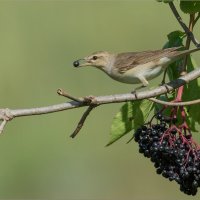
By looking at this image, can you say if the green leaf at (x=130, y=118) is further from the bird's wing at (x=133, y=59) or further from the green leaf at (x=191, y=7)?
the bird's wing at (x=133, y=59)

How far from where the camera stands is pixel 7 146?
41.0ft

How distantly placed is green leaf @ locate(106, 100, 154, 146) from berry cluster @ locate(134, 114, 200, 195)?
6cm

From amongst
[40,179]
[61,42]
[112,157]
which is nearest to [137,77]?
[40,179]

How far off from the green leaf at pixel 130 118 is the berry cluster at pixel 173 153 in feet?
0.21

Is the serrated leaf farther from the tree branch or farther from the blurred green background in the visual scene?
the blurred green background

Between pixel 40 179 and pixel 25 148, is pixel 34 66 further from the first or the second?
pixel 40 179

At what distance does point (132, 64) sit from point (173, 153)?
202cm

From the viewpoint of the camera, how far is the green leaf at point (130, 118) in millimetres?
4262

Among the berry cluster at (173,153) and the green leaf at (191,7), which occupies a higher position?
the green leaf at (191,7)

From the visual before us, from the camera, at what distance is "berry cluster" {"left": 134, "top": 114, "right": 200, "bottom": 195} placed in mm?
4078

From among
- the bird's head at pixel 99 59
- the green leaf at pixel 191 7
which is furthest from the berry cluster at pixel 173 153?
the bird's head at pixel 99 59

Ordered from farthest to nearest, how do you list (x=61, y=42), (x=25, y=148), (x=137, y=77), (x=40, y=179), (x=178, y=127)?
1. (x=61, y=42)
2. (x=25, y=148)
3. (x=40, y=179)
4. (x=137, y=77)
5. (x=178, y=127)

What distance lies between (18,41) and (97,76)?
2418mm

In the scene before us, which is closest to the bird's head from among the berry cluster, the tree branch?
the berry cluster
